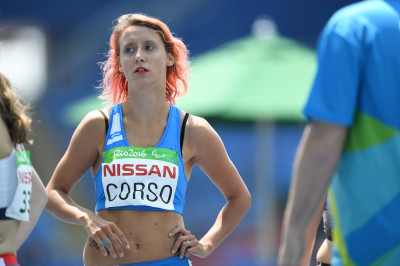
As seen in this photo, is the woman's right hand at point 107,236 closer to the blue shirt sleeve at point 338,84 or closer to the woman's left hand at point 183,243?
the woman's left hand at point 183,243

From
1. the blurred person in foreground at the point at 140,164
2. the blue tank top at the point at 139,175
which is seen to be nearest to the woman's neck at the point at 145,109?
the blurred person in foreground at the point at 140,164

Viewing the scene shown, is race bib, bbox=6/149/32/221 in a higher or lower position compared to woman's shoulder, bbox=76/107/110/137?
lower

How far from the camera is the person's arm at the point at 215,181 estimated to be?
347 cm

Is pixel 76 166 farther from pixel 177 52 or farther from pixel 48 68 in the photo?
pixel 48 68

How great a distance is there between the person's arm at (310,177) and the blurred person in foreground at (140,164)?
1.27 meters

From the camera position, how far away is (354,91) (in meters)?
2.05

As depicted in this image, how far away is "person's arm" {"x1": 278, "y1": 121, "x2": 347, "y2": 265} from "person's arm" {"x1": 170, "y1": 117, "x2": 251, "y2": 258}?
1.32 meters

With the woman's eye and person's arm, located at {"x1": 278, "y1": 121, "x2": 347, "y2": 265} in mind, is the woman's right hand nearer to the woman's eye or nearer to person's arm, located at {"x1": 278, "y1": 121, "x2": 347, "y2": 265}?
the woman's eye

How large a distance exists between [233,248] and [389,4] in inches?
295

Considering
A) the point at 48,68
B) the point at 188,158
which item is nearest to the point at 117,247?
the point at 188,158

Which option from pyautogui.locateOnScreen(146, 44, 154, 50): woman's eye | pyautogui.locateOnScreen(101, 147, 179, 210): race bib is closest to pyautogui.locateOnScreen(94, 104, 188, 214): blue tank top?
pyautogui.locateOnScreen(101, 147, 179, 210): race bib

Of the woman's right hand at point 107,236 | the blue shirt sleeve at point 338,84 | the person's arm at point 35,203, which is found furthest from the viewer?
the woman's right hand at point 107,236

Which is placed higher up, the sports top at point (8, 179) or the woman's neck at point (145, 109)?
the woman's neck at point (145, 109)

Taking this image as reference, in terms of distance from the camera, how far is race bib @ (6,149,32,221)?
2.59m
